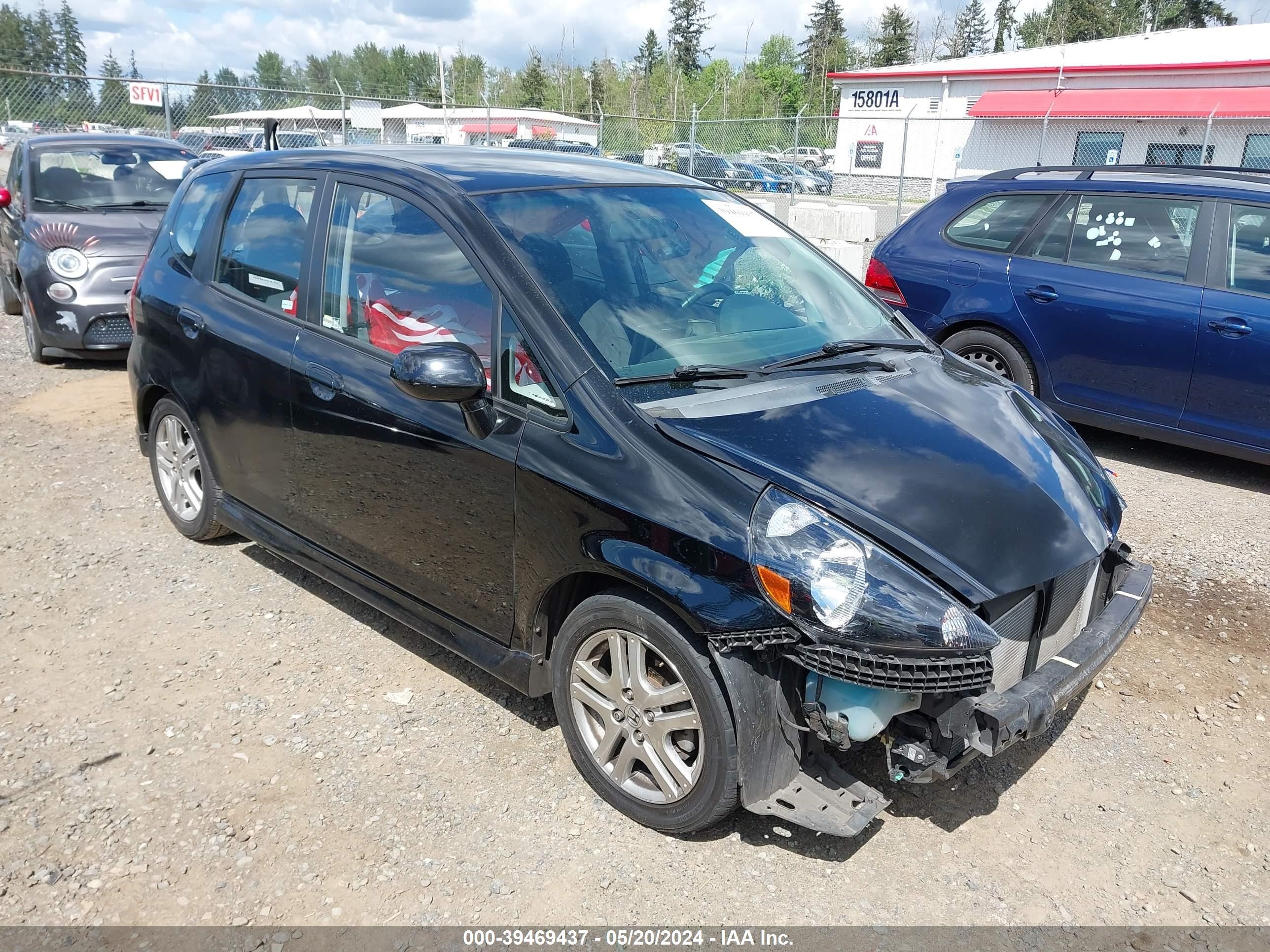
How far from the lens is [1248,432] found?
18.2ft

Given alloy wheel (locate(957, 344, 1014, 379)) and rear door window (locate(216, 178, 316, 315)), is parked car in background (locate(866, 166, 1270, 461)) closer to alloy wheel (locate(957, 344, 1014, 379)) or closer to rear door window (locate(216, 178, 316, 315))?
alloy wheel (locate(957, 344, 1014, 379))

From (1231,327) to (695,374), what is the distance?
4.04m

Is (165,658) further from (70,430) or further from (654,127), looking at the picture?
(654,127)

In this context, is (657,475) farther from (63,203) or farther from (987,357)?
(63,203)

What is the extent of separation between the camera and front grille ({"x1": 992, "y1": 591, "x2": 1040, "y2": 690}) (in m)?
2.59

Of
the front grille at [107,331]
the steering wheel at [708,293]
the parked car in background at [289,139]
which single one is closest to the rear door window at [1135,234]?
the steering wheel at [708,293]

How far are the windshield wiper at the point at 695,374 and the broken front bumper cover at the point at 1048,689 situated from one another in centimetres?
118

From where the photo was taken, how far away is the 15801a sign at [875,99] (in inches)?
1576

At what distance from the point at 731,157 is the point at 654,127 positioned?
4.21 meters

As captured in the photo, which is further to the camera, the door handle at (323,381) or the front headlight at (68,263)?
the front headlight at (68,263)

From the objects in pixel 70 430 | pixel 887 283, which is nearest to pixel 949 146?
pixel 887 283

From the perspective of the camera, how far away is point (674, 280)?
3402 mm

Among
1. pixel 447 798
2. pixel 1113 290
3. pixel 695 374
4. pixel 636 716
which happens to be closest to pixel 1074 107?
pixel 1113 290

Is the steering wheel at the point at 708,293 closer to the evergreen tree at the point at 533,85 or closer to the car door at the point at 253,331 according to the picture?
the car door at the point at 253,331
